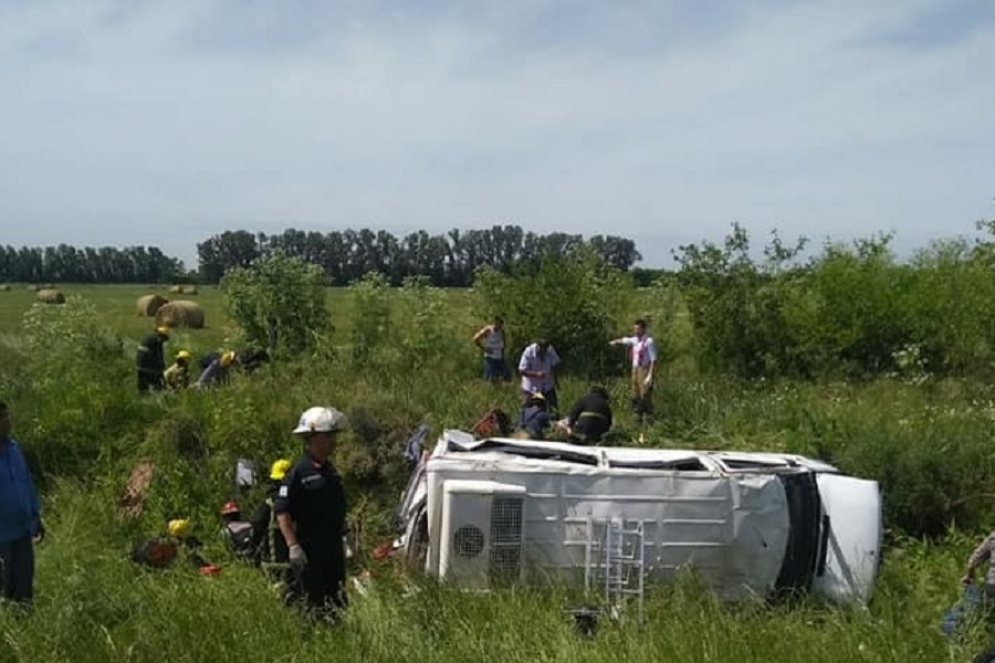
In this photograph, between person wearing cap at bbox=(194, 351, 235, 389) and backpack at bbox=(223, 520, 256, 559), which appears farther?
person wearing cap at bbox=(194, 351, 235, 389)

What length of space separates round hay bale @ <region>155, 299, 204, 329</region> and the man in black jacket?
82.8 ft

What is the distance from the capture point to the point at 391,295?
17.2 m

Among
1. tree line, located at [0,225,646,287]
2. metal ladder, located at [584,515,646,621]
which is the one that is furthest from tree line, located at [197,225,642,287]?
metal ladder, located at [584,515,646,621]

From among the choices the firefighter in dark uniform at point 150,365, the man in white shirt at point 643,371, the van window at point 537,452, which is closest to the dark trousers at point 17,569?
the van window at point 537,452

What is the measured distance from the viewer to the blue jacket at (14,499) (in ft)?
20.0

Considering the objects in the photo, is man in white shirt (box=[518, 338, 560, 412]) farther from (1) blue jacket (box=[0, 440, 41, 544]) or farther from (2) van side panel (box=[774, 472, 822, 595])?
(1) blue jacket (box=[0, 440, 41, 544])

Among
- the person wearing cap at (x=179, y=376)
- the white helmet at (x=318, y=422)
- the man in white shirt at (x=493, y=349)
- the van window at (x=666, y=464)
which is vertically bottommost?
the person wearing cap at (x=179, y=376)

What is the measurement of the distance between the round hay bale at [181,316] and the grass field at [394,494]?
1683cm

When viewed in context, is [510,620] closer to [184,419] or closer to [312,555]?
[312,555]

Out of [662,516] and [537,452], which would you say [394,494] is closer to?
[537,452]

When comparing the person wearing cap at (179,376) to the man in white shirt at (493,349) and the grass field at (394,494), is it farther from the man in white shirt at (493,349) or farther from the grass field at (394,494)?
the man in white shirt at (493,349)

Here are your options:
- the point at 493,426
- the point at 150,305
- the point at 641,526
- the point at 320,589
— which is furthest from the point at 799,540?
the point at 150,305

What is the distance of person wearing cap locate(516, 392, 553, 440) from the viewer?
35.1 feet

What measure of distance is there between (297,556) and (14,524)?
2.35 m
